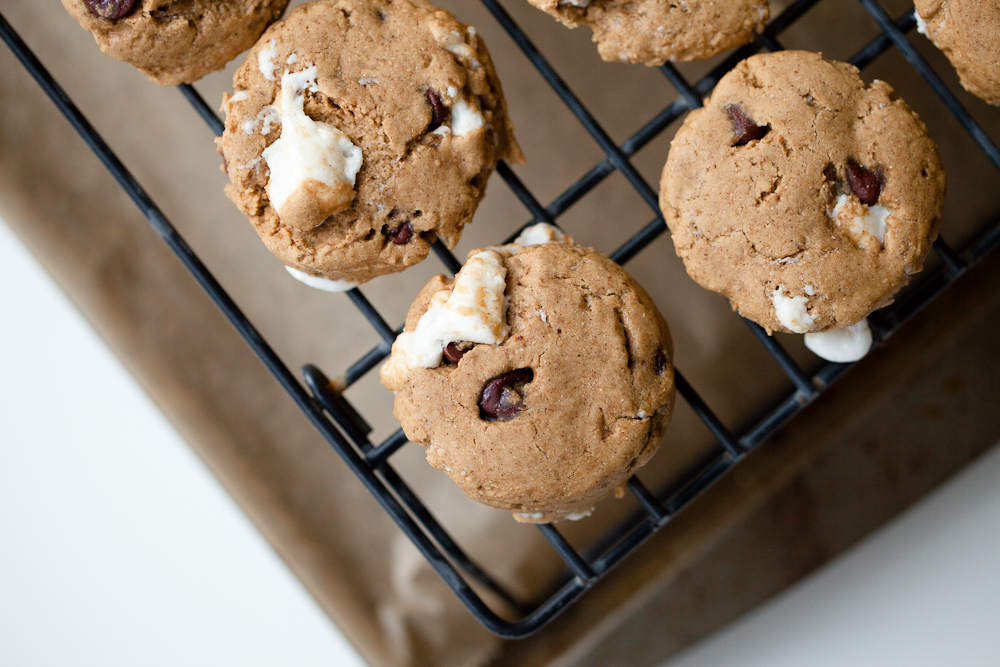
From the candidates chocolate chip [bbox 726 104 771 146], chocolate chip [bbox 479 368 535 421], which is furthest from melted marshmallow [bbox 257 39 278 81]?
chocolate chip [bbox 726 104 771 146]

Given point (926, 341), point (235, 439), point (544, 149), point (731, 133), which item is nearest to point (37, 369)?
point (235, 439)

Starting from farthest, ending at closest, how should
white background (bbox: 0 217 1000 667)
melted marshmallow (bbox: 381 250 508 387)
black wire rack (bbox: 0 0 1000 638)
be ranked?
1. white background (bbox: 0 217 1000 667)
2. black wire rack (bbox: 0 0 1000 638)
3. melted marshmallow (bbox: 381 250 508 387)

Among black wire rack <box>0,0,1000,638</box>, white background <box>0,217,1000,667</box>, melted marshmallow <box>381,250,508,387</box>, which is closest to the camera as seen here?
melted marshmallow <box>381,250,508,387</box>

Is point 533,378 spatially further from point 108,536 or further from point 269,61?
point 108,536

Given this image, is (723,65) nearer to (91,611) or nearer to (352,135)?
(352,135)

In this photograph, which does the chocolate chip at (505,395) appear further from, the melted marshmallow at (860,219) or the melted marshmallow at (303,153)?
the melted marshmallow at (860,219)

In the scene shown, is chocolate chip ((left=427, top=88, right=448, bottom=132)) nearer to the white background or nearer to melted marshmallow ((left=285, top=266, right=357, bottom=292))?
melted marshmallow ((left=285, top=266, right=357, bottom=292))
